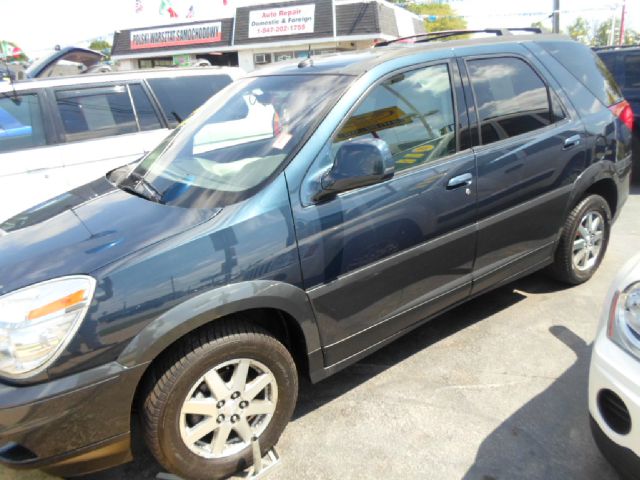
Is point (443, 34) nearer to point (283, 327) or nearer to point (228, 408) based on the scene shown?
point (283, 327)

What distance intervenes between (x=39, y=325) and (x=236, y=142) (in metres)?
1.32

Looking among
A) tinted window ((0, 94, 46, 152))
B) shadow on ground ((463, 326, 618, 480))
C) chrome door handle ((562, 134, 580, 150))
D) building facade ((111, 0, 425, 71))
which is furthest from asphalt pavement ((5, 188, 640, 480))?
building facade ((111, 0, 425, 71))

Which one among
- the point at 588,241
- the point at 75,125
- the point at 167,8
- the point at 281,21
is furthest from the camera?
the point at 167,8

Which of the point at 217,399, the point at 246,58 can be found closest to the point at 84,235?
the point at 217,399

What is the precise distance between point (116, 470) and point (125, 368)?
82 centimetres

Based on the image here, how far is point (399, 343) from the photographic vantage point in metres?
3.29

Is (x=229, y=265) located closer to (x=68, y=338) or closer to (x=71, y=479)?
(x=68, y=338)

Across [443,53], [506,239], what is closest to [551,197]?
[506,239]

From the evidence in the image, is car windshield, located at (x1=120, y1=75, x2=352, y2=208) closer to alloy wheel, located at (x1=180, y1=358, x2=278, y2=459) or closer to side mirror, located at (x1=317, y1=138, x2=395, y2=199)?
side mirror, located at (x1=317, y1=138, x2=395, y2=199)

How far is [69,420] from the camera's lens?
1.85 m

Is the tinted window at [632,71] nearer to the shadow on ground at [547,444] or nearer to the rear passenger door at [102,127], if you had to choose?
the shadow on ground at [547,444]

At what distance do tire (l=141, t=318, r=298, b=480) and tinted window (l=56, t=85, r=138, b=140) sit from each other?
377 centimetres

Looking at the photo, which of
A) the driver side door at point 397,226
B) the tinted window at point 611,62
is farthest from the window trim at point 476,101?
the tinted window at point 611,62

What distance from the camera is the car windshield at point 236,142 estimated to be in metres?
2.34
